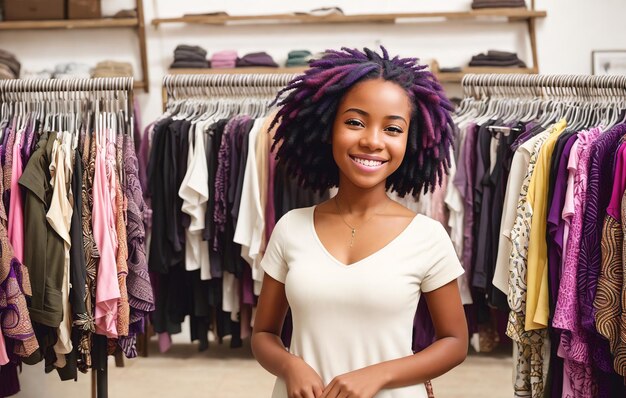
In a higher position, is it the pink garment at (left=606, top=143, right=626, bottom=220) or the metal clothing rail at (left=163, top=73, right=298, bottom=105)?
the metal clothing rail at (left=163, top=73, right=298, bottom=105)

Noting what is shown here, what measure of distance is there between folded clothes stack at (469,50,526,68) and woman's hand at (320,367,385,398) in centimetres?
394

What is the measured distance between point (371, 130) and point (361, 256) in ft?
0.78

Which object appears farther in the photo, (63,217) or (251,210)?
(251,210)

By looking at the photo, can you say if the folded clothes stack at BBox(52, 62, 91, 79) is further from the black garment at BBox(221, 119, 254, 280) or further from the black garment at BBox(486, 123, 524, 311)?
the black garment at BBox(486, 123, 524, 311)

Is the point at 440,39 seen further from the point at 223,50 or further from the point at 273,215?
the point at 273,215

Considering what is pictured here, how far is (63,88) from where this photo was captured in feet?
9.71

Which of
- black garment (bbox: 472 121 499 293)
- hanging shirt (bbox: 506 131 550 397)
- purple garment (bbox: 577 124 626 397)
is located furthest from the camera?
black garment (bbox: 472 121 499 293)

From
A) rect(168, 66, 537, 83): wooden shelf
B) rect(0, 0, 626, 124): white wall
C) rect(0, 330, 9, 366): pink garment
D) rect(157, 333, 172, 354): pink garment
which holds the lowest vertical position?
rect(157, 333, 172, 354): pink garment

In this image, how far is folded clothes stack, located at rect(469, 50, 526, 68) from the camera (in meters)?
5.05

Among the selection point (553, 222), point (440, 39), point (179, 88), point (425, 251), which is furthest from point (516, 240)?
point (440, 39)

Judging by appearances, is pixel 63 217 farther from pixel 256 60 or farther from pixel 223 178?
pixel 256 60

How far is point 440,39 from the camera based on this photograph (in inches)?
209

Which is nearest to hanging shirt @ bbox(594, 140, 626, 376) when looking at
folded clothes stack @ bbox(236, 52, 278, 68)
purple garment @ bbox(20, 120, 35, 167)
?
purple garment @ bbox(20, 120, 35, 167)

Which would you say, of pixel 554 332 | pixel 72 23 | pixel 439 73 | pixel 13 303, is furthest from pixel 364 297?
pixel 72 23
